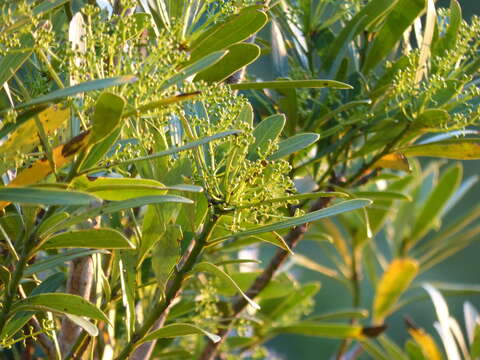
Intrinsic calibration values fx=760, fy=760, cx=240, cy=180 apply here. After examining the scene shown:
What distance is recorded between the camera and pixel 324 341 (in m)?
3.25

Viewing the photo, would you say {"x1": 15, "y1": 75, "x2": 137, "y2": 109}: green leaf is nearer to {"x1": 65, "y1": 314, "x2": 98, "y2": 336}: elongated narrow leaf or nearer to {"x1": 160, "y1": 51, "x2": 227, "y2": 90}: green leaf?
{"x1": 160, "y1": 51, "x2": 227, "y2": 90}: green leaf

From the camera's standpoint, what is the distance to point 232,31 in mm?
583

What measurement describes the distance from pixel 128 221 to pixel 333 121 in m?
0.24

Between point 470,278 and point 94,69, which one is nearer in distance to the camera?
point 94,69

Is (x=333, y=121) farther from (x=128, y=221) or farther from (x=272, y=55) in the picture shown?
(x=128, y=221)

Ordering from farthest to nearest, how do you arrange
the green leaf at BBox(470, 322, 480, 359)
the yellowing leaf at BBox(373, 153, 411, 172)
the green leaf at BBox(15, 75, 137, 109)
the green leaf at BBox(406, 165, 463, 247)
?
the green leaf at BBox(406, 165, 463, 247)
the green leaf at BBox(470, 322, 480, 359)
the yellowing leaf at BBox(373, 153, 411, 172)
the green leaf at BBox(15, 75, 137, 109)

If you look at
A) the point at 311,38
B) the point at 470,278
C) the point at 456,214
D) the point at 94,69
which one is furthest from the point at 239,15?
the point at 456,214

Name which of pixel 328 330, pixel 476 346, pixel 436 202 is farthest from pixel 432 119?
pixel 436 202

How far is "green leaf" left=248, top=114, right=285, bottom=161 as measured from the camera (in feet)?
1.86

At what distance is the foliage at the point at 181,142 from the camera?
1.53ft

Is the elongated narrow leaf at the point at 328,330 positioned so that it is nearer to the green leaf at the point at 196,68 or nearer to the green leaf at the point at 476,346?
the green leaf at the point at 476,346

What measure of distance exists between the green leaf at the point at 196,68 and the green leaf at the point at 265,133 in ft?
0.40

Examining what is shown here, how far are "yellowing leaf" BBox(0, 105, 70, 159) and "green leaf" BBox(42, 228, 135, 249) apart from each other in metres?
0.07

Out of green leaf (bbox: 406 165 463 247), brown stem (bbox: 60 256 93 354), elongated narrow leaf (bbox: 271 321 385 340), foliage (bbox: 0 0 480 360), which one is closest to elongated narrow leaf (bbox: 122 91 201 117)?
foliage (bbox: 0 0 480 360)
